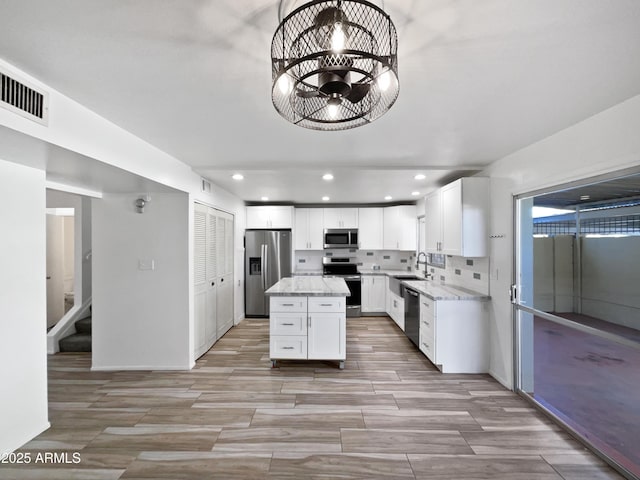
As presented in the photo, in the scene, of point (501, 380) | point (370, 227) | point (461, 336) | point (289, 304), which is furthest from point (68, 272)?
point (501, 380)

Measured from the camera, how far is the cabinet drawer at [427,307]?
331 centimetres

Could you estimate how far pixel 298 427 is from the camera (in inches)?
91.7

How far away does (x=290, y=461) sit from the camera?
1.98 metres

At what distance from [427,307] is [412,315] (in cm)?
59

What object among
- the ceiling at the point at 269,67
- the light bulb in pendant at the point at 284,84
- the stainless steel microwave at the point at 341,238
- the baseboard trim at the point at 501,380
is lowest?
the baseboard trim at the point at 501,380

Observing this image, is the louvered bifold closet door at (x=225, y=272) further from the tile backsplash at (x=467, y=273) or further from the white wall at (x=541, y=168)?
the white wall at (x=541, y=168)

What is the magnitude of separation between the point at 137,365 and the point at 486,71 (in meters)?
4.24

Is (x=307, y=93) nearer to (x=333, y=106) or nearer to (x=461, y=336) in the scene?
(x=333, y=106)

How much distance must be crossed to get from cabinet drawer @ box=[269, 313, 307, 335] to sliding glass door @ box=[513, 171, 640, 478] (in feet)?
7.34

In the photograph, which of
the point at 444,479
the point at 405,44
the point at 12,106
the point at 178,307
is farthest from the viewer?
the point at 178,307

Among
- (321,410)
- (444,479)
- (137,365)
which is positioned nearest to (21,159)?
(137,365)

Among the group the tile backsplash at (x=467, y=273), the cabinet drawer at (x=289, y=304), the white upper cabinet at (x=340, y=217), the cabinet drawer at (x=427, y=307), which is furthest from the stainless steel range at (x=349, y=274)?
the cabinet drawer at (x=289, y=304)

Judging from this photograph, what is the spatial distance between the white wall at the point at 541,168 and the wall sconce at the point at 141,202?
392cm

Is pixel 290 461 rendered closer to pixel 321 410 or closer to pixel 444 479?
pixel 321 410
